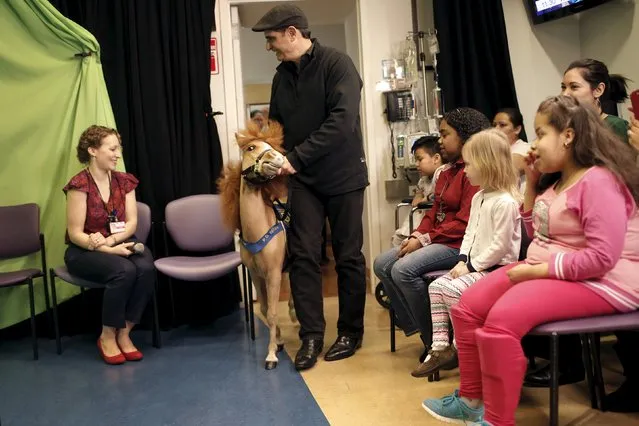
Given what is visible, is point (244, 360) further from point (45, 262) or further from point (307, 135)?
point (45, 262)

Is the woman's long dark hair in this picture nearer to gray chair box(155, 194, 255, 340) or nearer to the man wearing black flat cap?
the man wearing black flat cap

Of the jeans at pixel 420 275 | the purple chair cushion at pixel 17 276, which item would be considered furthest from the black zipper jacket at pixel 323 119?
the purple chair cushion at pixel 17 276

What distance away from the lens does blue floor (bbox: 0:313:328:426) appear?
250 centimetres

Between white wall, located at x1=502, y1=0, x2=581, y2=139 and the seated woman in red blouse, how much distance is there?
2.84m

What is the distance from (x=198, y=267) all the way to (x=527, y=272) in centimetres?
220

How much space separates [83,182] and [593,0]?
3307 mm

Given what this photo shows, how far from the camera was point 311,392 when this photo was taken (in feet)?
8.73

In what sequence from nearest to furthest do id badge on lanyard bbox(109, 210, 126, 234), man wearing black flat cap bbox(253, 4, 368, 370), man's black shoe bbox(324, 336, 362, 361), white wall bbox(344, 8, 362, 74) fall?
man wearing black flat cap bbox(253, 4, 368, 370), man's black shoe bbox(324, 336, 362, 361), id badge on lanyard bbox(109, 210, 126, 234), white wall bbox(344, 8, 362, 74)

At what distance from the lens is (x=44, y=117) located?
3.93 m

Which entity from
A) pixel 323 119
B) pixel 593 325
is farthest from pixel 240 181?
pixel 593 325

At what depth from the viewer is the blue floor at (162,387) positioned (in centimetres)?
250

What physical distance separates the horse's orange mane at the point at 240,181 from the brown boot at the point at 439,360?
A: 1091 mm

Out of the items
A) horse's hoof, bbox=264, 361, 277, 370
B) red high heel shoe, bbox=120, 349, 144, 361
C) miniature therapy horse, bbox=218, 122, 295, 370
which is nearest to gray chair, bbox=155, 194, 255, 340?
red high heel shoe, bbox=120, 349, 144, 361

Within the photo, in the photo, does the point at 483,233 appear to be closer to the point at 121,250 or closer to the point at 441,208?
the point at 441,208
